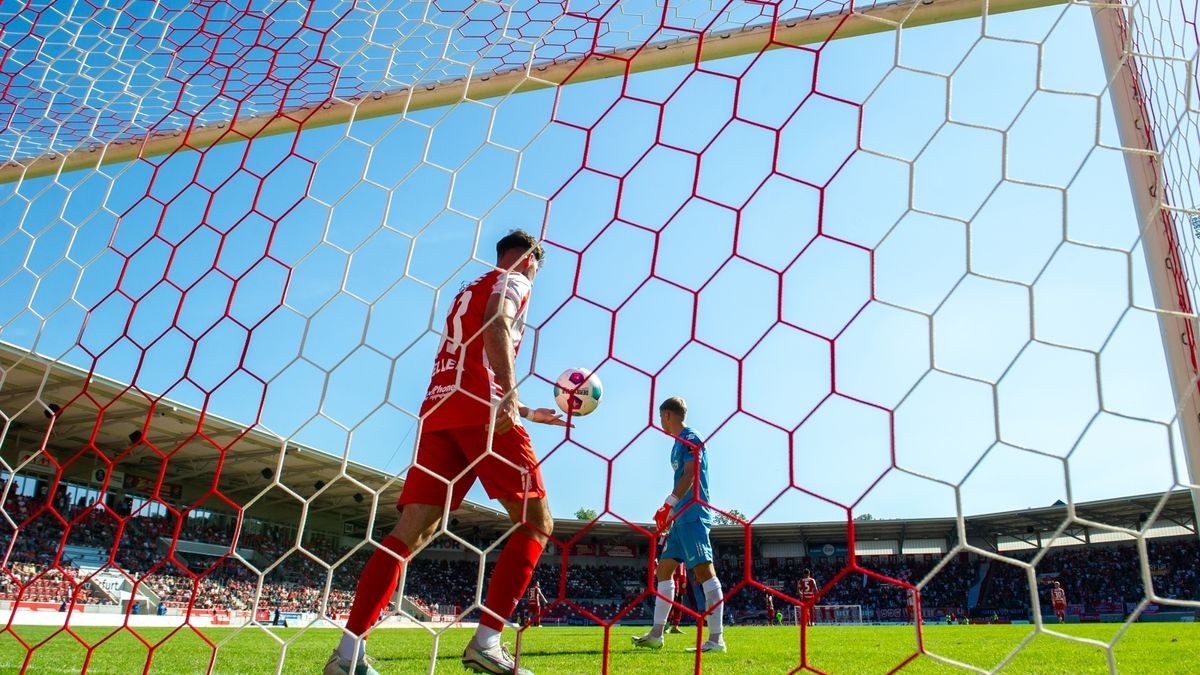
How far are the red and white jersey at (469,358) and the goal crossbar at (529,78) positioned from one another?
97cm

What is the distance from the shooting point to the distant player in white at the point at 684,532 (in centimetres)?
426

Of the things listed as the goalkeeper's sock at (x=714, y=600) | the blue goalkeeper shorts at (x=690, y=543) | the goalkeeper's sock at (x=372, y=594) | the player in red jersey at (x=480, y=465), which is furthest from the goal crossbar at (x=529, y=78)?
the goalkeeper's sock at (x=714, y=600)

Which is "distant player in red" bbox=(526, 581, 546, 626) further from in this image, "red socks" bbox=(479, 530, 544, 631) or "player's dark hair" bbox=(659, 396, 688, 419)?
"player's dark hair" bbox=(659, 396, 688, 419)

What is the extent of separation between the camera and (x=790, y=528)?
3228 centimetres

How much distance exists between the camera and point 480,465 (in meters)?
2.70

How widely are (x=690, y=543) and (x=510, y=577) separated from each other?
2.17 m

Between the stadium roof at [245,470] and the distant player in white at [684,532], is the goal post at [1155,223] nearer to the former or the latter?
the distant player in white at [684,532]

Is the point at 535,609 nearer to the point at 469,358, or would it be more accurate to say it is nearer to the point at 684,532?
the point at 684,532

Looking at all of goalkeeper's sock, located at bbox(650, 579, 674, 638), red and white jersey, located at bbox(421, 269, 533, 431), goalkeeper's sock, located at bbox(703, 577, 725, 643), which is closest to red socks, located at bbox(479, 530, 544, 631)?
red and white jersey, located at bbox(421, 269, 533, 431)

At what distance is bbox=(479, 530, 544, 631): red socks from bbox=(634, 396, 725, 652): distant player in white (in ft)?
4.77

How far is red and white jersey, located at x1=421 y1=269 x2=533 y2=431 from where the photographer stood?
2.71 m

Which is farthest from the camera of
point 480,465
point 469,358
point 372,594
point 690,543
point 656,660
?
point 690,543

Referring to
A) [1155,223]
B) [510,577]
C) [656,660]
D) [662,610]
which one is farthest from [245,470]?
[1155,223]

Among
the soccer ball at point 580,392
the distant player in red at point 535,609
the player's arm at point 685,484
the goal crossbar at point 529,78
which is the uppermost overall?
→ the goal crossbar at point 529,78
